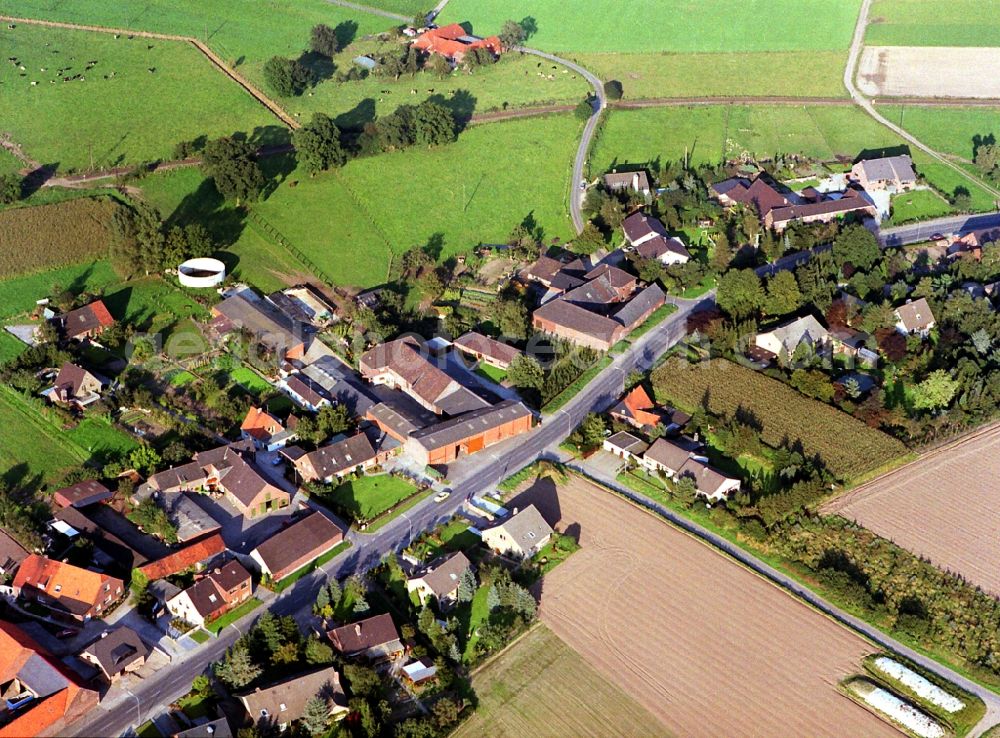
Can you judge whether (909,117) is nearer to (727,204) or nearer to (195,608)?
(727,204)

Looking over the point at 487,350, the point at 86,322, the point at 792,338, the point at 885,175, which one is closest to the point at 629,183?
the point at 885,175

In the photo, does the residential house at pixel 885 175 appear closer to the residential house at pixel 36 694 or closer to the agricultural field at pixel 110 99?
the agricultural field at pixel 110 99

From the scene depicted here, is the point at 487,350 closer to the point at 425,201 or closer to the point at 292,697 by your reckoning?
the point at 425,201

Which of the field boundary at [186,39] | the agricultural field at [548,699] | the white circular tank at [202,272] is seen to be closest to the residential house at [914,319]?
the agricultural field at [548,699]

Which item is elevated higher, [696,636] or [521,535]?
[521,535]

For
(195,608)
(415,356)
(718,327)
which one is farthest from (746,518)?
(195,608)

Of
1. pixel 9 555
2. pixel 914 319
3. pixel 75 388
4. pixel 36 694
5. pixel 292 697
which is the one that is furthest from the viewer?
pixel 914 319
